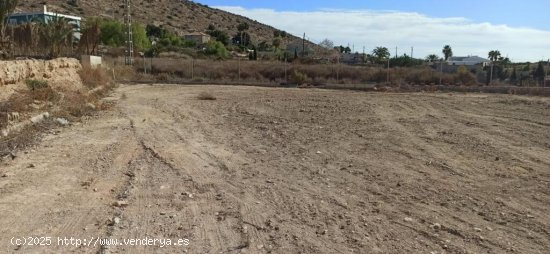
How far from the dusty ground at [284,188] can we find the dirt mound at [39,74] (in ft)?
8.48

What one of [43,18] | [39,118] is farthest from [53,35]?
[43,18]

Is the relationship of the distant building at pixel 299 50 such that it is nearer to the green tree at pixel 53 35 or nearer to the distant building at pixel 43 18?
the distant building at pixel 43 18

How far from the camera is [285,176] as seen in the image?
357 inches

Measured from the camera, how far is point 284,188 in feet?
27.1

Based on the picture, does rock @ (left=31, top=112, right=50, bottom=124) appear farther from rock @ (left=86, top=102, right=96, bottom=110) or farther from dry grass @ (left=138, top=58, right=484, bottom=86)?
dry grass @ (left=138, top=58, right=484, bottom=86)

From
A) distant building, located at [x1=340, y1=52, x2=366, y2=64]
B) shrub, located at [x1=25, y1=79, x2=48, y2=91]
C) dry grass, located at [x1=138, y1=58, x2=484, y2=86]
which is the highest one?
distant building, located at [x1=340, y1=52, x2=366, y2=64]

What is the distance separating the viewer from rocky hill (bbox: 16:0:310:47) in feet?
317

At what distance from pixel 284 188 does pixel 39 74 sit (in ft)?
46.5

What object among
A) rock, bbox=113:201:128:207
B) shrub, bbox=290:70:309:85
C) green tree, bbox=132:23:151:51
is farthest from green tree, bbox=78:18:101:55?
rock, bbox=113:201:128:207

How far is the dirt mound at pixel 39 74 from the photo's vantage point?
15.4 m

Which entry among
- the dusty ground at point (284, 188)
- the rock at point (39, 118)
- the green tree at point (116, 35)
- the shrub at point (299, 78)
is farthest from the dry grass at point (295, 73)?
the rock at point (39, 118)

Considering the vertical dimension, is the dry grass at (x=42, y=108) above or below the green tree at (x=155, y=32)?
below

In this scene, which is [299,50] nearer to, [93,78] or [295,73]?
[295,73]

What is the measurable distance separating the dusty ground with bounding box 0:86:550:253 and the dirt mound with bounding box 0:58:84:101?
2.58m
